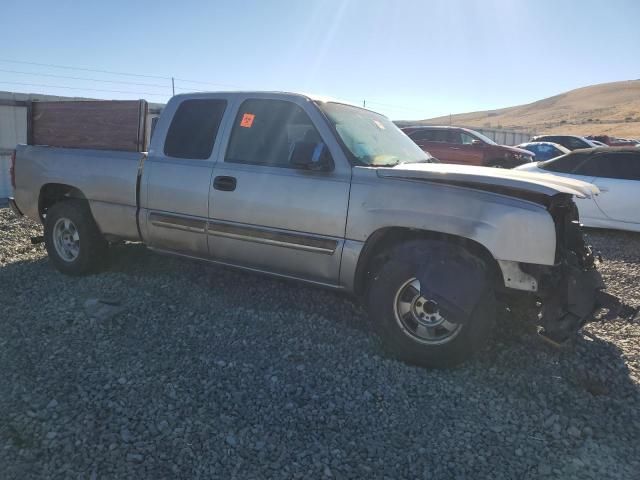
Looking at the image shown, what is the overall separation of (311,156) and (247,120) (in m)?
0.96

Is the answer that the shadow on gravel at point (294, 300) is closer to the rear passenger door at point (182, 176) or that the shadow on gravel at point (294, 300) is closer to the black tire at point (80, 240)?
the black tire at point (80, 240)

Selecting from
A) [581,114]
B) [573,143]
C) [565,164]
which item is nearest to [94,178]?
[565,164]

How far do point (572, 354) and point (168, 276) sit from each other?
386cm

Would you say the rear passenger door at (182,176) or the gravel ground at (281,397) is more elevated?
the rear passenger door at (182,176)

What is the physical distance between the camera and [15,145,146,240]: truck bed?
511 centimetres

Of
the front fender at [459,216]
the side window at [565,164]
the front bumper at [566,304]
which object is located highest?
the side window at [565,164]

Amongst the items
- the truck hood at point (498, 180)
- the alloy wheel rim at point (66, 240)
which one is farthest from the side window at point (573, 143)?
the alloy wheel rim at point (66, 240)

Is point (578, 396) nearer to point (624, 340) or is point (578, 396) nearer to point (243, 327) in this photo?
point (624, 340)

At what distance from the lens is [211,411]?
311 centimetres

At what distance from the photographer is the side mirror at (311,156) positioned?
398 cm

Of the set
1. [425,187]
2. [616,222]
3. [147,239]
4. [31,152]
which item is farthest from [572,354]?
[31,152]

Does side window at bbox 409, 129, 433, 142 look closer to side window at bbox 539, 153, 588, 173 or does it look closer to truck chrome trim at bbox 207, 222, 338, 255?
side window at bbox 539, 153, 588, 173

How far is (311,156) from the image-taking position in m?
3.98

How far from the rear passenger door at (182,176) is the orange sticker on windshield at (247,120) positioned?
25 cm
